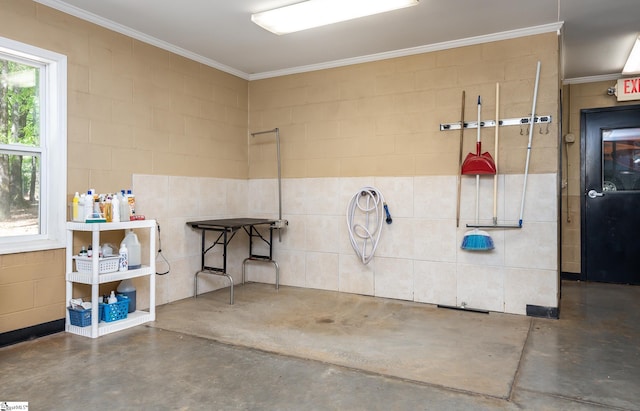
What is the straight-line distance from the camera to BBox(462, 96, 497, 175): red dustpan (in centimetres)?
405

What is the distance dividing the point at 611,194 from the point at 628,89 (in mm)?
1354

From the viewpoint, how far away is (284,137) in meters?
5.39

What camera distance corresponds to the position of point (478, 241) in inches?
160

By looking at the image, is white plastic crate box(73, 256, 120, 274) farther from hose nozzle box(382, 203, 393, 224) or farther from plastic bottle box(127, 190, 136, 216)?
hose nozzle box(382, 203, 393, 224)

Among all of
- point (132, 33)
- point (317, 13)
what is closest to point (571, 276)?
point (317, 13)

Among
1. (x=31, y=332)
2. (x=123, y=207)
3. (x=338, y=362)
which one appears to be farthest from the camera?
(x=123, y=207)

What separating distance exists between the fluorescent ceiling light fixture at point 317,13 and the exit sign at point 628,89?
12.5ft

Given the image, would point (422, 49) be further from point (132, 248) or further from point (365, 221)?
point (132, 248)

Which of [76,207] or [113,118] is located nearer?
[76,207]

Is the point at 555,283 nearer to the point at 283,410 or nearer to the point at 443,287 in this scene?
the point at 443,287

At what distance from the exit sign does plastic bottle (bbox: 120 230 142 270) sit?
6024 millimetres

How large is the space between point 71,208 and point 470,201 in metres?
3.68

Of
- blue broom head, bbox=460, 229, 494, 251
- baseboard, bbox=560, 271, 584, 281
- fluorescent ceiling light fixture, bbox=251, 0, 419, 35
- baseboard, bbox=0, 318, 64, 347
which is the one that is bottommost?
baseboard, bbox=0, 318, 64, 347

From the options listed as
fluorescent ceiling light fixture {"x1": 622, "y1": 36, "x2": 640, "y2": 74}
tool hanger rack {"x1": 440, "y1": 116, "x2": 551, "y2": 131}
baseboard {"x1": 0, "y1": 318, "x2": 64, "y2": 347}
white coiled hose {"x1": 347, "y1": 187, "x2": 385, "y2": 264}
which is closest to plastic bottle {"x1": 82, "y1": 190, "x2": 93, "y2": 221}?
baseboard {"x1": 0, "y1": 318, "x2": 64, "y2": 347}
